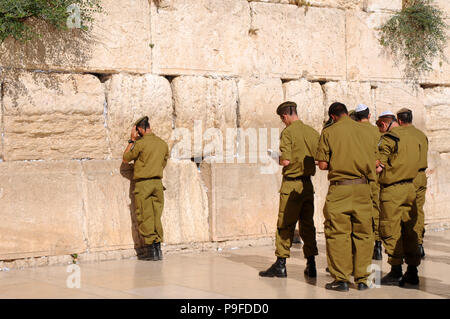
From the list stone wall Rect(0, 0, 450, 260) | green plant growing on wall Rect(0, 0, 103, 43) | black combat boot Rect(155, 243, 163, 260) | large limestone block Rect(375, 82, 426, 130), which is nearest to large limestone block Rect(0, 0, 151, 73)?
stone wall Rect(0, 0, 450, 260)

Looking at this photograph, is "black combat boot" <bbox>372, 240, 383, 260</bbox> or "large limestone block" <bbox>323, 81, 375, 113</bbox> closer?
"black combat boot" <bbox>372, 240, 383, 260</bbox>

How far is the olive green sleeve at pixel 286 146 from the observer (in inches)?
318

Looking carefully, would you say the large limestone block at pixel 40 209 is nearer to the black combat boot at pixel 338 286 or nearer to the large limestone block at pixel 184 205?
the large limestone block at pixel 184 205

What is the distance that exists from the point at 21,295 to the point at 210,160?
12.7 feet

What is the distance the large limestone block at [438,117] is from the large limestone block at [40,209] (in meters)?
6.17

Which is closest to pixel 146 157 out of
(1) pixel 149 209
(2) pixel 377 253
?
(1) pixel 149 209

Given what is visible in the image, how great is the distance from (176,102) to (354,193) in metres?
3.76

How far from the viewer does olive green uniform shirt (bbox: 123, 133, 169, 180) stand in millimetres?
9508

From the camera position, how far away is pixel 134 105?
397 inches

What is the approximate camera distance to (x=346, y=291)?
732 centimetres

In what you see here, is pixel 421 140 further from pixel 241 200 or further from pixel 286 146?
pixel 241 200

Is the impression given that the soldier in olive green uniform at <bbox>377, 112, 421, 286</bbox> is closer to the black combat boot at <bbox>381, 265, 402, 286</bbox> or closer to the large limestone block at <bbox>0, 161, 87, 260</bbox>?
the black combat boot at <bbox>381, 265, 402, 286</bbox>

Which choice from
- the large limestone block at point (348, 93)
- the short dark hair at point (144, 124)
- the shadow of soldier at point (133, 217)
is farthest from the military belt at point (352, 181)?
the large limestone block at point (348, 93)

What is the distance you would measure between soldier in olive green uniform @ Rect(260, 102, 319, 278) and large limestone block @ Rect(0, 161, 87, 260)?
2552mm
